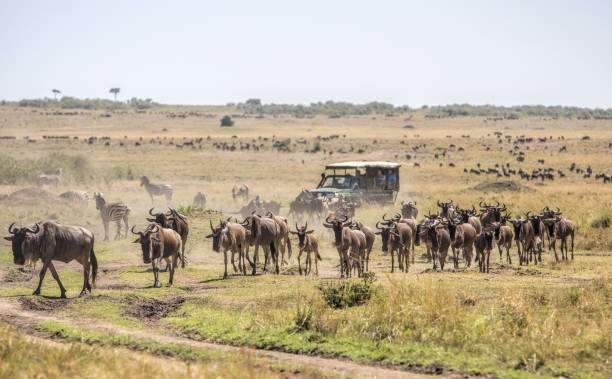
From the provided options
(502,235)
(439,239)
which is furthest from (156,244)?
(502,235)

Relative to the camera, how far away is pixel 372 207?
36656mm

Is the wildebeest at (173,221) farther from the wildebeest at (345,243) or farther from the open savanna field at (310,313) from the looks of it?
the wildebeest at (345,243)

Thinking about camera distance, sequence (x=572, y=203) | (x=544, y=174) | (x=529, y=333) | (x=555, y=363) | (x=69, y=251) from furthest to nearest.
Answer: (x=544, y=174)
(x=572, y=203)
(x=69, y=251)
(x=529, y=333)
(x=555, y=363)

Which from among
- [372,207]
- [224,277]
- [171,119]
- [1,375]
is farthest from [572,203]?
[171,119]

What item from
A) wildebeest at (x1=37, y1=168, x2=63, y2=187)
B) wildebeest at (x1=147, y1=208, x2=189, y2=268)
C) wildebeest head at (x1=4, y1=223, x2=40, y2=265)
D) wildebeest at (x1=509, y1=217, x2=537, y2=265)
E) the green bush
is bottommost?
wildebeest at (x1=37, y1=168, x2=63, y2=187)

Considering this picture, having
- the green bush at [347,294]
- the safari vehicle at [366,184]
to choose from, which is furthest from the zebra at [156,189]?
the green bush at [347,294]

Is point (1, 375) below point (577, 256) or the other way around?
the other way around

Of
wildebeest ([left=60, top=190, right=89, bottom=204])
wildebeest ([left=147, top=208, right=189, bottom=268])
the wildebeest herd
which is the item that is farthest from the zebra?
wildebeest ([left=147, top=208, right=189, bottom=268])

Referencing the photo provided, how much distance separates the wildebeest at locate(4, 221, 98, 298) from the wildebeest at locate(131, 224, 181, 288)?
1.28 meters

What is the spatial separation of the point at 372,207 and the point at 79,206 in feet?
50.2

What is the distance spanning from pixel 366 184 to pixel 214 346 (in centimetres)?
2666

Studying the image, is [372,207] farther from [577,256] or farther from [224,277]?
[224,277]

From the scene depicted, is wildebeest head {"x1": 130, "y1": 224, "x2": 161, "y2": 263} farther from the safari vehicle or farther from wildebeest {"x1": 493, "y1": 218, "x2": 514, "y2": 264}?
the safari vehicle

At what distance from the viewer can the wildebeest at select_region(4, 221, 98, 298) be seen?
16.4 metres
